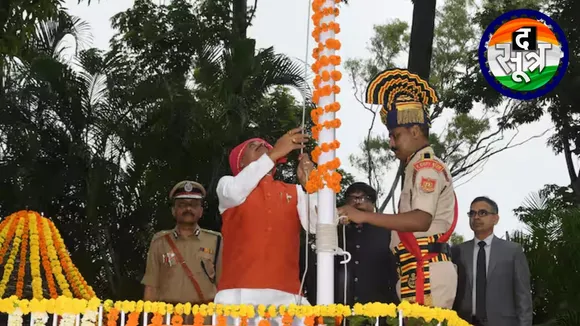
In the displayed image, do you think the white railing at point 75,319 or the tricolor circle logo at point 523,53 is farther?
the tricolor circle logo at point 523,53

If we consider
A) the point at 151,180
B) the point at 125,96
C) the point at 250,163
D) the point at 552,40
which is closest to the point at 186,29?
the point at 125,96

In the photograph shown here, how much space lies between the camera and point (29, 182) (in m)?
9.41

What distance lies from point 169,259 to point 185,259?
0.36 ft

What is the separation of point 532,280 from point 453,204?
4383 mm

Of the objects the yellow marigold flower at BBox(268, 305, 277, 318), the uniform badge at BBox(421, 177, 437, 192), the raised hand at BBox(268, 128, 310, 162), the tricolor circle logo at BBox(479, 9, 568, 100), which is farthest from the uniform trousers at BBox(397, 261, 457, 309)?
the tricolor circle logo at BBox(479, 9, 568, 100)

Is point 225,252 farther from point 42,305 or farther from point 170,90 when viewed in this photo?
point 170,90

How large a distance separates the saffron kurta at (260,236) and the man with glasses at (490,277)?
6.00ft

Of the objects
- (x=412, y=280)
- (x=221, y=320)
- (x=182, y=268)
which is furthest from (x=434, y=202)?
(x=182, y=268)

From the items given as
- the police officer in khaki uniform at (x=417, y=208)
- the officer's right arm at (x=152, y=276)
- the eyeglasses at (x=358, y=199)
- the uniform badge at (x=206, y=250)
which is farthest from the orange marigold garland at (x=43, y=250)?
the eyeglasses at (x=358, y=199)

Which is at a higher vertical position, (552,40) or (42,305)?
(552,40)

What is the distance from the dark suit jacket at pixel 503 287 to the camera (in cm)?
570

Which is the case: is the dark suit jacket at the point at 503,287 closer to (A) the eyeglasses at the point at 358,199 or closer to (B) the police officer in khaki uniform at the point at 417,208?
(A) the eyeglasses at the point at 358,199

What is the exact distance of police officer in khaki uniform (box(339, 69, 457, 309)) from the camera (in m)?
3.77

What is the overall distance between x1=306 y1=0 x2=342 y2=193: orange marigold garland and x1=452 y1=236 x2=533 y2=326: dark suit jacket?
2.30 m
